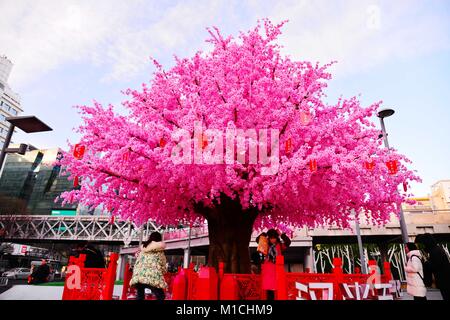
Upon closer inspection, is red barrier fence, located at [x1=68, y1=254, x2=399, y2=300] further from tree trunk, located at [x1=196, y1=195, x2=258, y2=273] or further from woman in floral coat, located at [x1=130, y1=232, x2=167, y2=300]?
tree trunk, located at [x1=196, y1=195, x2=258, y2=273]

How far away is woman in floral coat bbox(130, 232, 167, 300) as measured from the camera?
23.3ft

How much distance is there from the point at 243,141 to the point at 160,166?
239cm

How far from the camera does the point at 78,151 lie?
29.3ft

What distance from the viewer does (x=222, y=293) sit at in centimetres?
708

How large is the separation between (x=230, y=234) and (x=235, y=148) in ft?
10.5

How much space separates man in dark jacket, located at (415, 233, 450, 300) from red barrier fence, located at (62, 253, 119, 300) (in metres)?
7.68

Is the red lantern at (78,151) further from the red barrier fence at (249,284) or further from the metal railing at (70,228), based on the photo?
the metal railing at (70,228)

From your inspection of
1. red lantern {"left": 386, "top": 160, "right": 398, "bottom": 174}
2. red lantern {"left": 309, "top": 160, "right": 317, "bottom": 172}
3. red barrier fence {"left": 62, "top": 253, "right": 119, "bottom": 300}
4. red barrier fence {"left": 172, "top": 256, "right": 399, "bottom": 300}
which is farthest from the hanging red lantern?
red barrier fence {"left": 62, "top": 253, "right": 119, "bottom": 300}

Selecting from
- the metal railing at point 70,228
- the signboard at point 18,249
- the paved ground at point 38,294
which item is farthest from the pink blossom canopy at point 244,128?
the signboard at point 18,249

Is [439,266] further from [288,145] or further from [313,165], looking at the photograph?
[288,145]

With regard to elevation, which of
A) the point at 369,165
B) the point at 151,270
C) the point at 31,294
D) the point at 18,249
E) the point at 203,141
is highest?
the point at 203,141

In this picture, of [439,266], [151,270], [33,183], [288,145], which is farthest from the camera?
Result: [33,183]

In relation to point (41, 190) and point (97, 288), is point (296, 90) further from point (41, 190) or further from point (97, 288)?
point (41, 190)

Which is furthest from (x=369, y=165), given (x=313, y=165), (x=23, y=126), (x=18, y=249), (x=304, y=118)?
(x=18, y=249)
